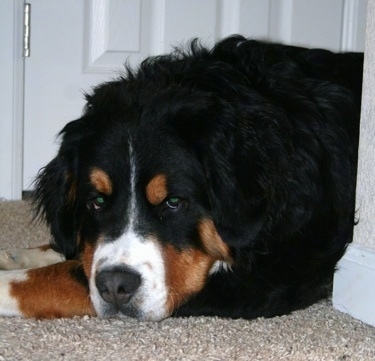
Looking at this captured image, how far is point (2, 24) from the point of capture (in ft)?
11.7

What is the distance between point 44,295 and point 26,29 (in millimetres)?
1850

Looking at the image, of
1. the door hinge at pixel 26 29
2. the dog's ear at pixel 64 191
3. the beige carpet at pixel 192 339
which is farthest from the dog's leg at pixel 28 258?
the door hinge at pixel 26 29

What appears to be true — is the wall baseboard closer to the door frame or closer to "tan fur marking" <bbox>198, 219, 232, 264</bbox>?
"tan fur marking" <bbox>198, 219, 232, 264</bbox>

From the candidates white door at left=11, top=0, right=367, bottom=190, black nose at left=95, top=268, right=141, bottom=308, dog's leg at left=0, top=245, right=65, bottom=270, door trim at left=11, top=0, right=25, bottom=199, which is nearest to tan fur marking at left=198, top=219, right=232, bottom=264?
black nose at left=95, top=268, right=141, bottom=308

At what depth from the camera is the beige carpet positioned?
180 cm

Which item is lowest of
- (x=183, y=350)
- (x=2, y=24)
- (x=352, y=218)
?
(x=183, y=350)

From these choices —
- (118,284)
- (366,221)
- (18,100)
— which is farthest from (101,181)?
(18,100)

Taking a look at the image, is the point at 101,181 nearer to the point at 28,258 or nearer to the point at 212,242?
the point at 212,242

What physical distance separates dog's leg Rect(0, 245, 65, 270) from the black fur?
0.20m

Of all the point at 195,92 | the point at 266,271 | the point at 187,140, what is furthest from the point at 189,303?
the point at 195,92

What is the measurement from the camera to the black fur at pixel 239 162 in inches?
79.6

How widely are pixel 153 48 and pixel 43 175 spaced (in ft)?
5.04

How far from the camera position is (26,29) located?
360 centimetres

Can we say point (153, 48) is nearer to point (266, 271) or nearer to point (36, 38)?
point (36, 38)
